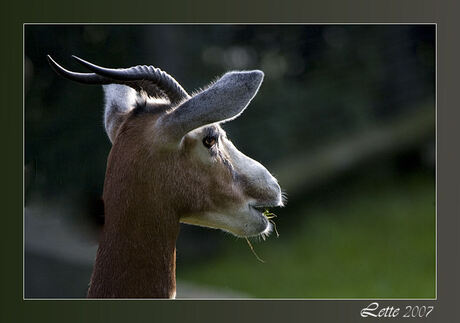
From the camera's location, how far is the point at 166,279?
14.8 ft

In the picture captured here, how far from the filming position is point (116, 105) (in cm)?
490

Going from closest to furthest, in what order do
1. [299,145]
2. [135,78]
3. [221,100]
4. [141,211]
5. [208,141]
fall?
1. [221,100]
2. [135,78]
3. [141,211]
4. [208,141]
5. [299,145]

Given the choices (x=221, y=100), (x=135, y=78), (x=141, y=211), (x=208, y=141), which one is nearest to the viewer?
(x=221, y=100)

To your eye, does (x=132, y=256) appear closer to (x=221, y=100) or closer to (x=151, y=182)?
(x=151, y=182)

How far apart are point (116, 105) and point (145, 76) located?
63 cm

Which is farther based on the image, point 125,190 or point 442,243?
point 442,243

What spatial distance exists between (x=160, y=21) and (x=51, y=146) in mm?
3306

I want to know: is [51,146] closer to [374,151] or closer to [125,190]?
[125,190]

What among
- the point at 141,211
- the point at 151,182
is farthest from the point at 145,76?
the point at 141,211

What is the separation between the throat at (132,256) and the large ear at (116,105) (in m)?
0.71

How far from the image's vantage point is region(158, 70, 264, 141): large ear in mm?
4066

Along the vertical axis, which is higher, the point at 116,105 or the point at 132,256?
the point at 116,105

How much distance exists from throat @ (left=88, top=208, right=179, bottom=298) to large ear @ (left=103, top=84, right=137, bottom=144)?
2.32 ft

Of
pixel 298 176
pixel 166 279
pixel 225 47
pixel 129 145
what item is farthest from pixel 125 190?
pixel 298 176
